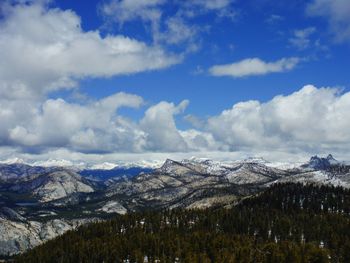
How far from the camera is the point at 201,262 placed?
19925cm

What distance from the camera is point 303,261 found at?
199 m

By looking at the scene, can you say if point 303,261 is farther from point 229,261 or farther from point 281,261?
point 229,261

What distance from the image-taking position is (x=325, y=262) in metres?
198

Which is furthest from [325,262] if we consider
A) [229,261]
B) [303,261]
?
[229,261]

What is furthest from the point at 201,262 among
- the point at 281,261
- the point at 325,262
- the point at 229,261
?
the point at 325,262

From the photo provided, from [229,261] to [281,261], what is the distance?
69.1ft

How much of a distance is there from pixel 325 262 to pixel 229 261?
3804 cm

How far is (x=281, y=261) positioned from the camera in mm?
199875

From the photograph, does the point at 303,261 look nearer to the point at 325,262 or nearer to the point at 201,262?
the point at 325,262

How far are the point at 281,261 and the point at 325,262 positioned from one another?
17.2m

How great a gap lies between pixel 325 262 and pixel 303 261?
28.0ft

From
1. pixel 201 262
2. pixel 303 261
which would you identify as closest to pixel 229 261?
pixel 201 262

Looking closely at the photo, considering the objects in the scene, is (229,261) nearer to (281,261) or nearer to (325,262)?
(281,261)
